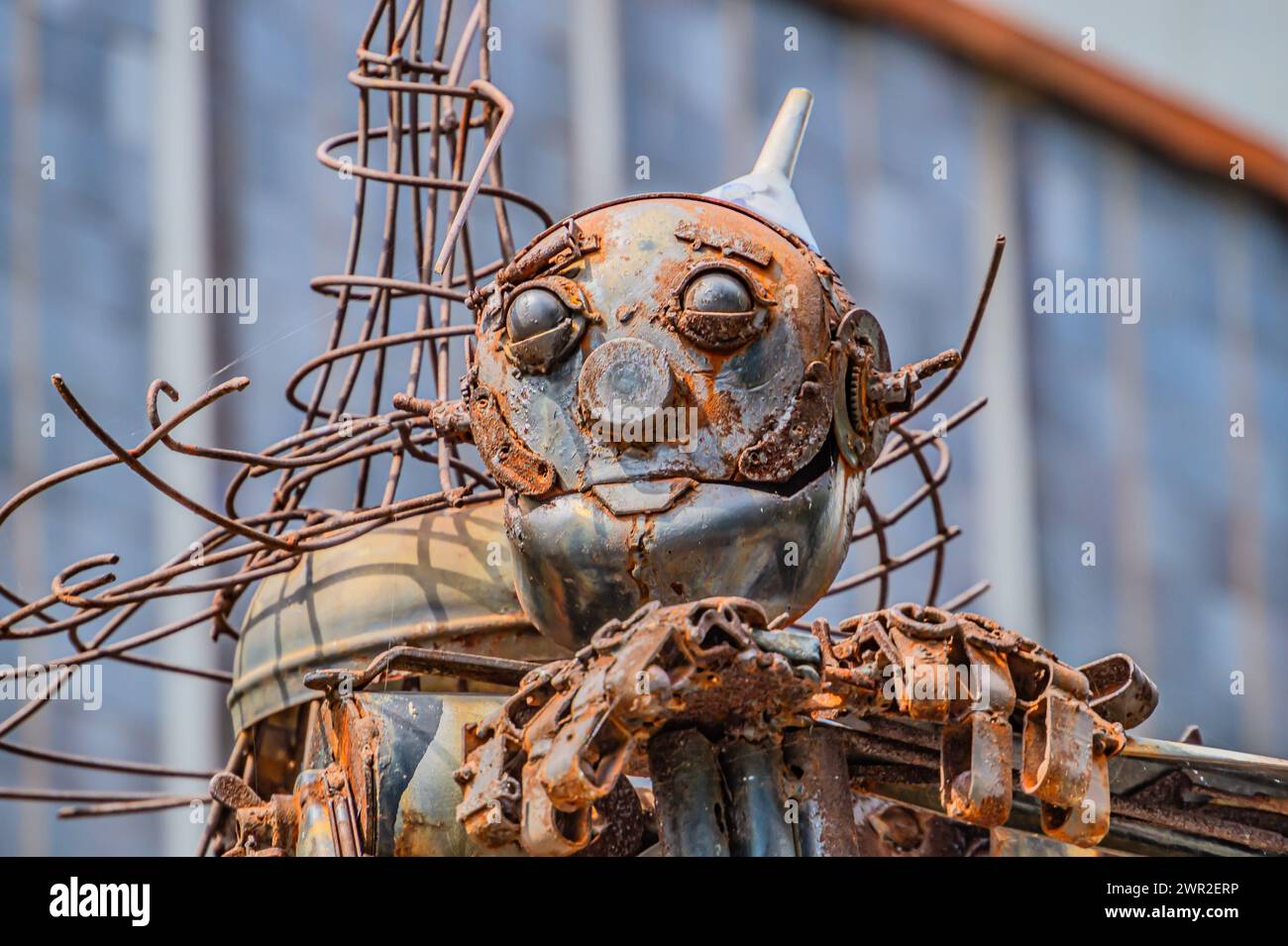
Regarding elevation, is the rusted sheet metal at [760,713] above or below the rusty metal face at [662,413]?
below

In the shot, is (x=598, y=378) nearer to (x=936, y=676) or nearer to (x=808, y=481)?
(x=808, y=481)

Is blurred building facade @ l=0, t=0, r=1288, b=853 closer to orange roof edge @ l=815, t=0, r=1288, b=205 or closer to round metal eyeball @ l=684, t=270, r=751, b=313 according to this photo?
orange roof edge @ l=815, t=0, r=1288, b=205

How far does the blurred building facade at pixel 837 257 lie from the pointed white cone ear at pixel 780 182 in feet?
20.6

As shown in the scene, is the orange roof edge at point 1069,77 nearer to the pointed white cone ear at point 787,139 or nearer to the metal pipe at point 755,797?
the pointed white cone ear at point 787,139

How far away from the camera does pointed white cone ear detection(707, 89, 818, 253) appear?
453 cm

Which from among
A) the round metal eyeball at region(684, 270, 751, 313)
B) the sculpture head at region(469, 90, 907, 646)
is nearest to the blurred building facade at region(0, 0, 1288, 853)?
the sculpture head at region(469, 90, 907, 646)

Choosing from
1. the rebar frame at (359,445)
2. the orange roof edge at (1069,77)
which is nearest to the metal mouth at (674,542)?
the rebar frame at (359,445)

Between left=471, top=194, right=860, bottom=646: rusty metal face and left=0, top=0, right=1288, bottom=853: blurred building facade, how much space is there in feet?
22.8

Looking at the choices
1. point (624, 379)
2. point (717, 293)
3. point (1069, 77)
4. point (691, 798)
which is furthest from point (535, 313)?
point (1069, 77)

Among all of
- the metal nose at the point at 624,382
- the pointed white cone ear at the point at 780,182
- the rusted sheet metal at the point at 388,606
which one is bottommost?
the rusted sheet metal at the point at 388,606

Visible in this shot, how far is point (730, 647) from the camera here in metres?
3.69

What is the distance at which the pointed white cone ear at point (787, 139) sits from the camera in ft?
15.6

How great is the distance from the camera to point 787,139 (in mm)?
4836

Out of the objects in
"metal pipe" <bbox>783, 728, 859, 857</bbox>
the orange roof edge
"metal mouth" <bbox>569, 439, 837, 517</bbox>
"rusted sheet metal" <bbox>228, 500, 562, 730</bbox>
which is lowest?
"metal pipe" <bbox>783, 728, 859, 857</bbox>
